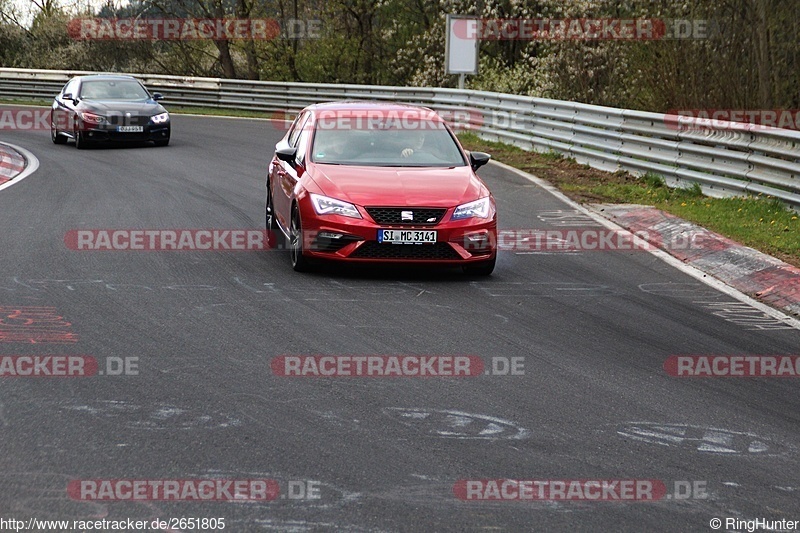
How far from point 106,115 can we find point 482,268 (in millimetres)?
15063

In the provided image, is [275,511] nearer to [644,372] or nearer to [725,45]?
[644,372]

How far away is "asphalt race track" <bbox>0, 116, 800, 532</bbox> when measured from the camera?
5.25m

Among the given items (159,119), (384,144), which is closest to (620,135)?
(384,144)

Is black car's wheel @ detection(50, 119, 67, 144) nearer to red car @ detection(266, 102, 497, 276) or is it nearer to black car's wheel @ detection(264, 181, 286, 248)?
black car's wheel @ detection(264, 181, 286, 248)

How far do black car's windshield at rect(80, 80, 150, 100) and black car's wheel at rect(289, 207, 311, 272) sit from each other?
14835 mm

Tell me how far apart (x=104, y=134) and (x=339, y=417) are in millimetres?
19055

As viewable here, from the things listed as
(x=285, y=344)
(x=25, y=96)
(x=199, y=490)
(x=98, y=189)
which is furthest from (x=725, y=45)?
(x=25, y=96)

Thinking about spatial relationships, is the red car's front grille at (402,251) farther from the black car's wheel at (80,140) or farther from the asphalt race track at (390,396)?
the black car's wheel at (80,140)

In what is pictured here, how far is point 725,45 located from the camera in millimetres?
20125

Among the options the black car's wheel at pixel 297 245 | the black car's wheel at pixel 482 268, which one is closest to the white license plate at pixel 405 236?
the black car's wheel at pixel 482 268

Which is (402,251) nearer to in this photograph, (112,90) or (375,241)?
(375,241)

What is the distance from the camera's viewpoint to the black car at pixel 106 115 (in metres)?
24.3

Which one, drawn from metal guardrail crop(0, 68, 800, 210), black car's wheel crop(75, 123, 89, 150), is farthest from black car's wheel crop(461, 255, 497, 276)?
black car's wheel crop(75, 123, 89, 150)

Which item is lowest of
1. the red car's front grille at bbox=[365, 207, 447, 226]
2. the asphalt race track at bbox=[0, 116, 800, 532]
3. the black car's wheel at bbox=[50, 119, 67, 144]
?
the asphalt race track at bbox=[0, 116, 800, 532]
